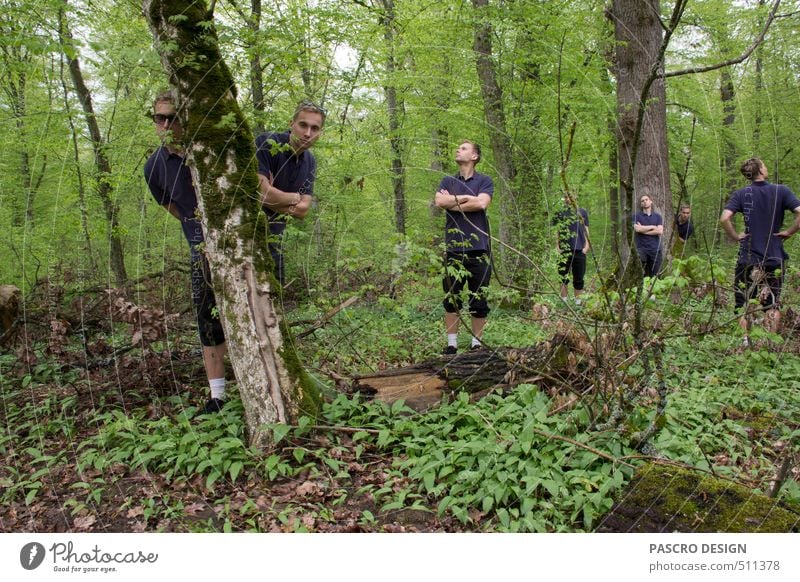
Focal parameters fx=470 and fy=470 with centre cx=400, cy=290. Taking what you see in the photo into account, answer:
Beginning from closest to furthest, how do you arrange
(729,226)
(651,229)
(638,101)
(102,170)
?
(729,226), (638,101), (651,229), (102,170)

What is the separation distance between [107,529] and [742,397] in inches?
151

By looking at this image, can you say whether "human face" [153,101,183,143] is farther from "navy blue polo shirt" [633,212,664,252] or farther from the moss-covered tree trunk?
"navy blue polo shirt" [633,212,664,252]

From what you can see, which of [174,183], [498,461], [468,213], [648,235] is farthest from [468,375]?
[648,235]

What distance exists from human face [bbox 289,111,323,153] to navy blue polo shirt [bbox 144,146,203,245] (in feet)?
2.31

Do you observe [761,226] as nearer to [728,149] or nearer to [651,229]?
[728,149]

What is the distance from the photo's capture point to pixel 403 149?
759cm

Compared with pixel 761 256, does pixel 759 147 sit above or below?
above

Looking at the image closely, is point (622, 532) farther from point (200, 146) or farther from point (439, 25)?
point (439, 25)

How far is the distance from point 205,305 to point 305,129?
4.31 feet

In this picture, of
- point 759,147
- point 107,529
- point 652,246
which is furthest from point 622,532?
point 652,246

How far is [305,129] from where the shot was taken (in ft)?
10.1

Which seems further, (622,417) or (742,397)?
(742,397)

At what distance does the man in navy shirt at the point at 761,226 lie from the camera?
3238mm

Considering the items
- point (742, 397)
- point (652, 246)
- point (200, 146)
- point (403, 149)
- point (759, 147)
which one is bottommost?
point (742, 397)
